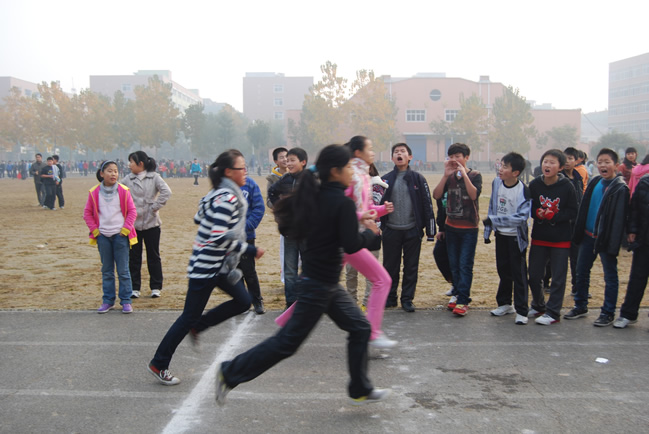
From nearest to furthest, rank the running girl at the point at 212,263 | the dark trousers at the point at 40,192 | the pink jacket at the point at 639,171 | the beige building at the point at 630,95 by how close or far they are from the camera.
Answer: the running girl at the point at 212,263
the pink jacket at the point at 639,171
the dark trousers at the point at 40,192
the beige building at the point at 630,95

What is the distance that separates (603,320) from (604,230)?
3.12 ft

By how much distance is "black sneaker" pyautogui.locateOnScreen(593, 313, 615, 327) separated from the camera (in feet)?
20.5

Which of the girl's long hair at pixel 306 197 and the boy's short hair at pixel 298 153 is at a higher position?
the boy's short hair at pixel 298 153

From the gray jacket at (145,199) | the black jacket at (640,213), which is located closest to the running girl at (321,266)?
the black jacket at (640,213)

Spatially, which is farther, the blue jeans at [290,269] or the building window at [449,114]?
the building window at [449,114]

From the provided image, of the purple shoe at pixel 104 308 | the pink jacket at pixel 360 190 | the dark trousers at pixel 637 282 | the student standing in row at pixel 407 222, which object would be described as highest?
the pink jacket at pixel 360 190

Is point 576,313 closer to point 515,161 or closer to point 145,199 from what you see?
point 515,161

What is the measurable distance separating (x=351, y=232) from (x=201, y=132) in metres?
68.5

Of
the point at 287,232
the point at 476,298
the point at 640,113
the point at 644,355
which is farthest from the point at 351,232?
the point at 640,113

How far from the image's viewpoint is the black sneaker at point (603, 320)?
20.5ft

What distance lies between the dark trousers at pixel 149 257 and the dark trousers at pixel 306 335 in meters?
4.04

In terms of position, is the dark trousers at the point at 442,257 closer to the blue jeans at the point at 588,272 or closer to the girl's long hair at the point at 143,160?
the blue jeans at the point at 588,272

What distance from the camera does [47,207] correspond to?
2136 cm

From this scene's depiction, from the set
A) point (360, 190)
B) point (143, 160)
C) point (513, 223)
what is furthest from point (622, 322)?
point (143, 160)
